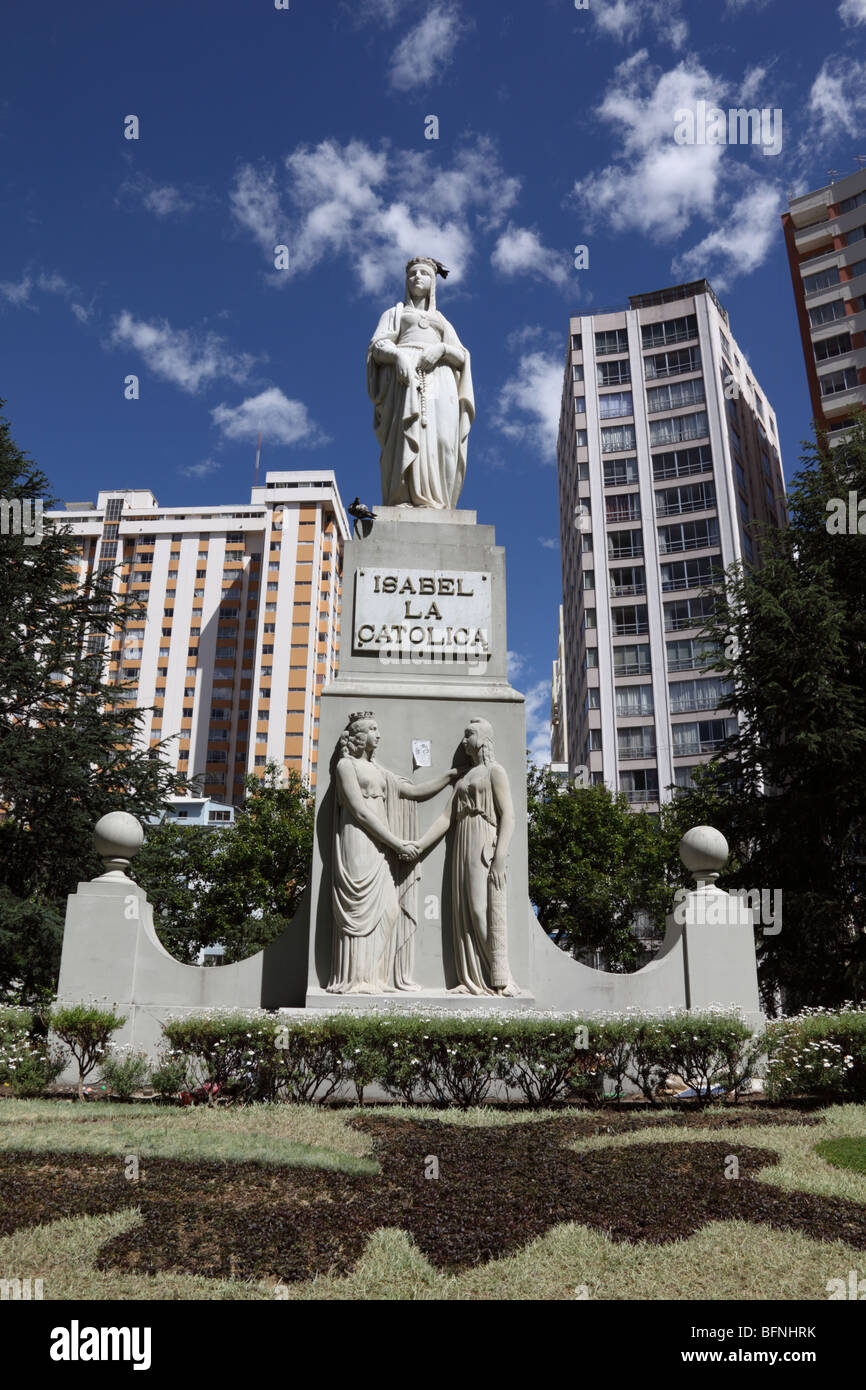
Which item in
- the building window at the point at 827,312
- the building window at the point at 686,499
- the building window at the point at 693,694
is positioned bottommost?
the building window at the point at 693,694

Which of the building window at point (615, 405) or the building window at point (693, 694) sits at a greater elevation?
the building window at point (615, 405)

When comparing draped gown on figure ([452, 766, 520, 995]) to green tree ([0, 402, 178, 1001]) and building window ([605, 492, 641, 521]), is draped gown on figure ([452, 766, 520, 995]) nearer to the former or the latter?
green tree ([0, 402, 178, 1001])

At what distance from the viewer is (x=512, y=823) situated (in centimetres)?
1227

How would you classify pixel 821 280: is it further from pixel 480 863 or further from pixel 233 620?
pixel 480 863

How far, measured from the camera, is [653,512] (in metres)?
73.8

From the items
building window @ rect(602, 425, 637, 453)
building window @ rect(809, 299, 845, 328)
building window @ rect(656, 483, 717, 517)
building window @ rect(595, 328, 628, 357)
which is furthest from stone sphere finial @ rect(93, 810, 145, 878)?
building window @ rect(595, 328, 628, 357)

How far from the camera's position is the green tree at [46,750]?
21781mm

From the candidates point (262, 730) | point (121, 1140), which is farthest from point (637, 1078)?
point (262, 730)

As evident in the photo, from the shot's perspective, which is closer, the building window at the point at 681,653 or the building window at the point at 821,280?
the building window at the point at 821,280

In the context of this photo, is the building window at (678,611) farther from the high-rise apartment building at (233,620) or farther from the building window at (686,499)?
the high-rise apartment building at (233,620)

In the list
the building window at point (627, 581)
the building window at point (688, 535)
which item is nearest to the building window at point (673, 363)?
the building window at point (688, 535)

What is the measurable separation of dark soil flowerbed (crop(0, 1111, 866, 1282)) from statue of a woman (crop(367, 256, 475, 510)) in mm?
9686

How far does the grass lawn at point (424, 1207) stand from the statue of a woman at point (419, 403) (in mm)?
9161
